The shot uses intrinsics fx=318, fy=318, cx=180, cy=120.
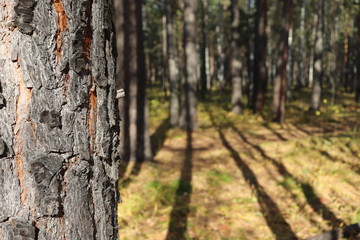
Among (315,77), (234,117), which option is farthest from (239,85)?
(315,77)

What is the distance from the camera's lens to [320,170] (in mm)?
6801

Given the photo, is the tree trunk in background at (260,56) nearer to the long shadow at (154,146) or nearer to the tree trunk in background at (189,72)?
the tree trunk in background at (189,72)

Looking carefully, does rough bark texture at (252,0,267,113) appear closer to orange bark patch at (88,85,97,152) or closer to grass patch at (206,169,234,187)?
grass patch at (206,169,234,187)

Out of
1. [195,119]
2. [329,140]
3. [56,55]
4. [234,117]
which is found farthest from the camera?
[234,117]

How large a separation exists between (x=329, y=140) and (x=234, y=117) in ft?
19.2

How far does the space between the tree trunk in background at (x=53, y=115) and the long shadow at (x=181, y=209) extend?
3.70m

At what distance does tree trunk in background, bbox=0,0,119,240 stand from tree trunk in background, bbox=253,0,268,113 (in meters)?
13.5

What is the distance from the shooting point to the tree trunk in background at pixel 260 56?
13805 millimetres

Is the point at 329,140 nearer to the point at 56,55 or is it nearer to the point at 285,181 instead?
the point at 285,181

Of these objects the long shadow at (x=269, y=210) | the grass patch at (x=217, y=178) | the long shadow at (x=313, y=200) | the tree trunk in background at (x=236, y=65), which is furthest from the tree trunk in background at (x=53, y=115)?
the tree trunk in background at (x=236, y=65)


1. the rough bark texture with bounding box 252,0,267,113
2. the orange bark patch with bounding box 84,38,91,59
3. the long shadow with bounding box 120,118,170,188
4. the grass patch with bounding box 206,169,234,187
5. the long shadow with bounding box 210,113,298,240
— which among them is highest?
the rough bark texture with bounding box 252,0,267,113

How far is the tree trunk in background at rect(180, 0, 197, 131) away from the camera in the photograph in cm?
1180

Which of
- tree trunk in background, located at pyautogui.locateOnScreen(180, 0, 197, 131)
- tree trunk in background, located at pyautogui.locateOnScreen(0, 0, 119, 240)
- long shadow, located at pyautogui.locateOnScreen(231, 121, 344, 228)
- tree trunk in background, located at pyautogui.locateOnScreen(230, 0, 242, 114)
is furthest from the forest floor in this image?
tree trunk in background, located at pyautogui.locateOnScreen(230, 0, 242, 114)

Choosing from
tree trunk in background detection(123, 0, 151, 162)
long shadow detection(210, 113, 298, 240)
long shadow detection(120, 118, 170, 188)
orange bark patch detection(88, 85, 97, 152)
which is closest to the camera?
orange bark patch detection(88, 85, 97, 152)
